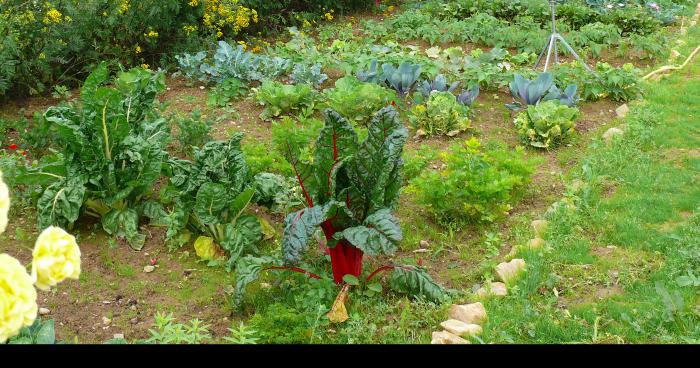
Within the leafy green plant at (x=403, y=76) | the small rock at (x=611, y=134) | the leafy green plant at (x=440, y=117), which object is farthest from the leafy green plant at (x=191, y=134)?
the small rock at (x=611, y=134)

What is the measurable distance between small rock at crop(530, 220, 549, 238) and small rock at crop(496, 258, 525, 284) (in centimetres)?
42

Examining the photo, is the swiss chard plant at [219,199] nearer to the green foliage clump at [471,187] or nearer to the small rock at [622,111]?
the green foliage clump at [471,187]

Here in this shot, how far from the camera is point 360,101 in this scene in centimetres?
604

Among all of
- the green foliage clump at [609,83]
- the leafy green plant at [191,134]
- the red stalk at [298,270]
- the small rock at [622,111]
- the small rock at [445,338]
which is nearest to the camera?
the small rock at [445,338]

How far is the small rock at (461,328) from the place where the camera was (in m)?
3.27

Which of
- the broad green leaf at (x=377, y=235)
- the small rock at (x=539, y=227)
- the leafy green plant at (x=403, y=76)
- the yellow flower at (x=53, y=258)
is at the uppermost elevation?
the yellow flower at (x=53, y=258)

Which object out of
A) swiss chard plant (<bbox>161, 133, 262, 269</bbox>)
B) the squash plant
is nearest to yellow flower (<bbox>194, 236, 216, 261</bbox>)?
swiss chard plant (<bbox>161, 133, 262, 269</bbox>)

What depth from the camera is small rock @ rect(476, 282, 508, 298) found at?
144 inches

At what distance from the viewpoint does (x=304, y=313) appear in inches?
135

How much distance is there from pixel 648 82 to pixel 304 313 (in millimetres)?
5310

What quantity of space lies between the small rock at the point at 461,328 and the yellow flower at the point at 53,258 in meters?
2.38

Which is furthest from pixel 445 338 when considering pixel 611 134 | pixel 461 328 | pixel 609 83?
pixel 609 83

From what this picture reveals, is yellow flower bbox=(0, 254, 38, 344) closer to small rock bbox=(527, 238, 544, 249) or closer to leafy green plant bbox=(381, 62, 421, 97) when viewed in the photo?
small rock bbox=(527, 238, 544, 249)
